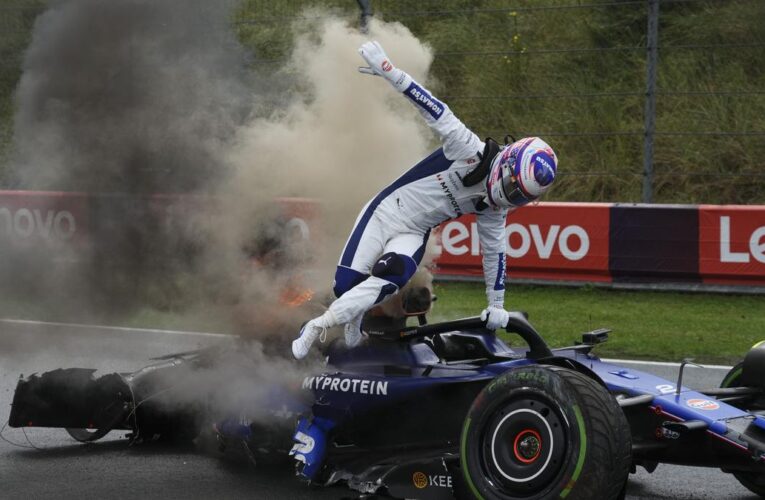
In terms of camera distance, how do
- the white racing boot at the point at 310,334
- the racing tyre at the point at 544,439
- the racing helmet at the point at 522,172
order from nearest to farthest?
the racing tyre at the point at 544,439 → the racing helmet at the point at 522,172 → the white racing boot at the point at 310,334

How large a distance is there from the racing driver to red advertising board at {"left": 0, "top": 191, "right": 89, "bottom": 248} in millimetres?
2760

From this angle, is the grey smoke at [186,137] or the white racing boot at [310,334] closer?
the white racing boot at [310,334]

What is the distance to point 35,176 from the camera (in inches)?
332

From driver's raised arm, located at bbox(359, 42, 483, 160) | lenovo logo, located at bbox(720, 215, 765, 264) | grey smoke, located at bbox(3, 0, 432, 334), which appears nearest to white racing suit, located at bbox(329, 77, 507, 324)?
driver's raised arm, located at bbox(359, 42, 483, 160)

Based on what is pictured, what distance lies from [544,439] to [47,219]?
468 centimetres

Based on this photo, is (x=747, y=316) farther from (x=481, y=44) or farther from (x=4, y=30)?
(x=4, y=30)

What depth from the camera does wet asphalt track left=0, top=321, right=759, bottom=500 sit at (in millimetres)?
6082

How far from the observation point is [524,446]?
4.80 meters

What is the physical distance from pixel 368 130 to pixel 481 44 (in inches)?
292

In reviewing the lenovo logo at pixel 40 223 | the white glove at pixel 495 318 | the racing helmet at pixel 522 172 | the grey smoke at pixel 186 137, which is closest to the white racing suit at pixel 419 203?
the racing helmet at pixel 522 172

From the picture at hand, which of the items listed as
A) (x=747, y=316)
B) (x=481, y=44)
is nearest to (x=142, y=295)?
(x=747, y=316)

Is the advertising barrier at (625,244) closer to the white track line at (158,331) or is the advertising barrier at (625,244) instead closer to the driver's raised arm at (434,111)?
the white track line at (158,331)

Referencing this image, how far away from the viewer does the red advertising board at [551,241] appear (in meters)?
12.4

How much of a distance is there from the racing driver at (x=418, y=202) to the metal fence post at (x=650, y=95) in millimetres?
6479
